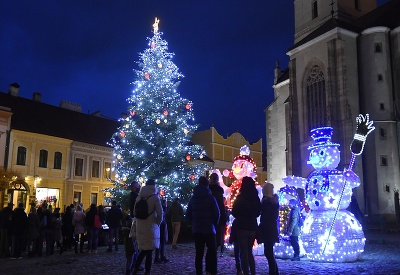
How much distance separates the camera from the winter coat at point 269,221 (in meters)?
7.97

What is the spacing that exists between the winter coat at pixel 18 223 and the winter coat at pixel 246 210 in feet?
29.2

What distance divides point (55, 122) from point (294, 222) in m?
29.6

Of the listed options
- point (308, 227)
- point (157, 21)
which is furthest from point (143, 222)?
point (157, 21)

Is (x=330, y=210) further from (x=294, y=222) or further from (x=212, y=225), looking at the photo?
(x=212, y=225)

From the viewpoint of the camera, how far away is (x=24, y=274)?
9.48 meters

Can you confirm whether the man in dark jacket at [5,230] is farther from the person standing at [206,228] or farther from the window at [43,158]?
the window at [43,158]

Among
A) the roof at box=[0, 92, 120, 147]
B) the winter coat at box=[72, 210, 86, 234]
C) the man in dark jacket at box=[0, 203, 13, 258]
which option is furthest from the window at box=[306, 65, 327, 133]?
the man in dark jacket at box=[0, 203, 13, 258]

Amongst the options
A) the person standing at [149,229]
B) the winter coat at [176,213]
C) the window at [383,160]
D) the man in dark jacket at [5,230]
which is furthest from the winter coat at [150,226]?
the window at [383,160]

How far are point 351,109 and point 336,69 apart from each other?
323 cm

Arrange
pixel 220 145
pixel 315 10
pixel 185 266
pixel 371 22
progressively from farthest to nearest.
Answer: pixel 220 145 → pixel 315 10 → pixel 371 22 → pixel 185 266

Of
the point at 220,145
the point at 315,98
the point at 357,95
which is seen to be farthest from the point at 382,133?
the point at 220,145

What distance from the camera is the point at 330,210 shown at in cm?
1136

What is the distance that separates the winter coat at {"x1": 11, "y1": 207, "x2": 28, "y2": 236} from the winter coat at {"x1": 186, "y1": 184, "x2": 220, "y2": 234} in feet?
26.9

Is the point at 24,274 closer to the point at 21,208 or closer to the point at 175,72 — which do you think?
the point at 21,208
